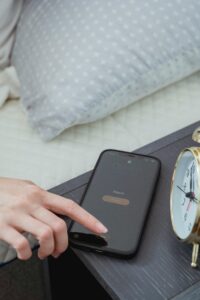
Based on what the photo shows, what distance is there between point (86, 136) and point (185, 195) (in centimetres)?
26

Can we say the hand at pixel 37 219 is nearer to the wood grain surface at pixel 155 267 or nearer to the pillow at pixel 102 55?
the wood grain surface at pixel 155 267

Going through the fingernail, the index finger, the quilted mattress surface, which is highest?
the index finger

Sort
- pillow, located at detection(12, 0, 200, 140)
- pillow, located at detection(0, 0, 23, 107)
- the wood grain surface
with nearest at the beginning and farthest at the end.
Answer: the wood grain surface < pillow, located at detection(12, 0, 200, 140) < pillow, located at detection(0, 0, 23, 107)

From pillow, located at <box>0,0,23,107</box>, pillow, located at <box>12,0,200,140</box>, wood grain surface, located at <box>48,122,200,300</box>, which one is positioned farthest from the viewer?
pillow, located at <box>0,0,23,107</box>

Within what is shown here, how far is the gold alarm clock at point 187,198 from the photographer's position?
52 cm

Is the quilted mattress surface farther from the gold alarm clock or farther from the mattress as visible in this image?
the gold alarm clock

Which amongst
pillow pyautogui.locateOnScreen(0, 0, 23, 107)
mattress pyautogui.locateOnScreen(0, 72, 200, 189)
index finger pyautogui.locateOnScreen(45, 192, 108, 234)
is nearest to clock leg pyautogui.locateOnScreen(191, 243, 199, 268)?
index finger pyautogui.locateOnScreen(45, 192, 108, 234)

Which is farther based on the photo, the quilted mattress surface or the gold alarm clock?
the quilted mattress surface

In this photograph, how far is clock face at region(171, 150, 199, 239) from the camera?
0.54 metres

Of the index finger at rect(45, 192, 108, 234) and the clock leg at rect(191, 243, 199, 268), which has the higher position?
the index finger at rect(45, 192, 108, 234)

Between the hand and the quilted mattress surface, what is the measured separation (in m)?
0.15

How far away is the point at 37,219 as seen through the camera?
1.80 ft

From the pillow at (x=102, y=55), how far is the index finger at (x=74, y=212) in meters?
0.20

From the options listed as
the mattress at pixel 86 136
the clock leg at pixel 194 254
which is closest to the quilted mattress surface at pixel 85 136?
the mattress at pixel 86 136
